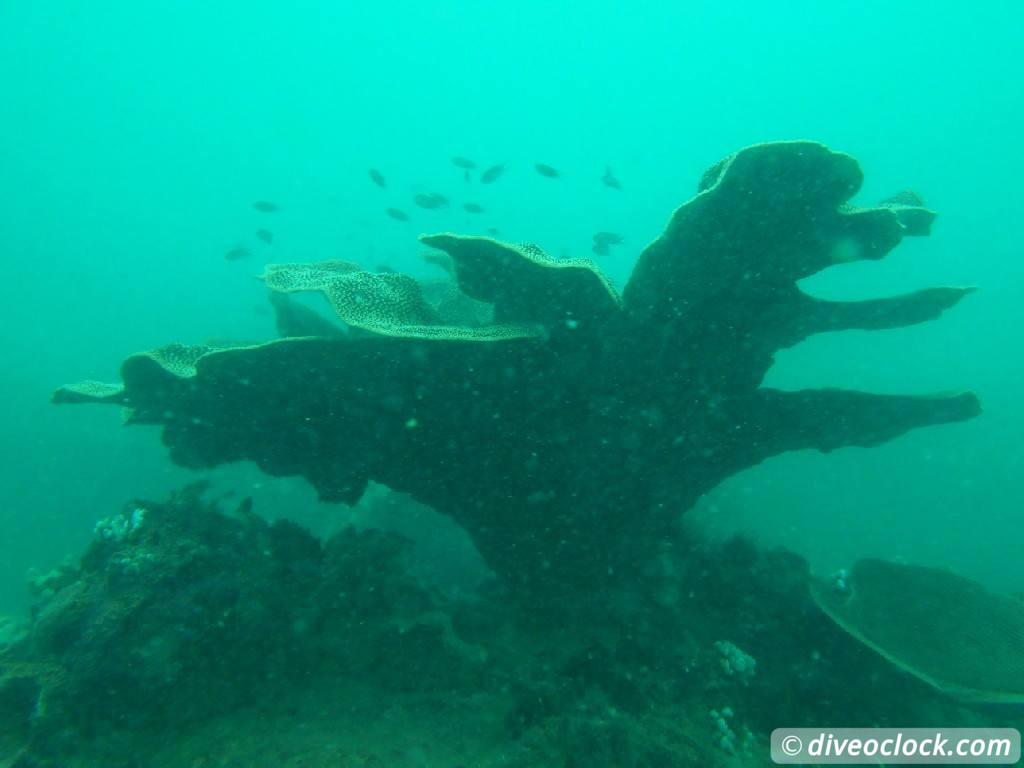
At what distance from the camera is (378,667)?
411cm

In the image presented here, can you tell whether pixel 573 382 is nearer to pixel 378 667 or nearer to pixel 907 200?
pixel 378 667

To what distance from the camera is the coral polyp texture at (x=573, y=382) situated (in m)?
3.53

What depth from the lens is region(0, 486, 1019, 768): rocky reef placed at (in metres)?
3.50

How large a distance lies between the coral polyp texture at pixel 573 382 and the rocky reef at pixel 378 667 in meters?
0.64

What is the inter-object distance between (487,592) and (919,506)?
28.3m

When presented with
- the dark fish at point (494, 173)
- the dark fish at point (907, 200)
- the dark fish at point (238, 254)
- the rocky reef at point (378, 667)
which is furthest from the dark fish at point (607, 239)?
the dark fish at point (238, 254)

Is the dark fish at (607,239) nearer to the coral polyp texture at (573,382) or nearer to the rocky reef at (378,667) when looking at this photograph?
the coral polyp texture at (573,382)

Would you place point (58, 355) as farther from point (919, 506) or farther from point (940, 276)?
point (940, 276)

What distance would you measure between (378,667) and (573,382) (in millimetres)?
2573

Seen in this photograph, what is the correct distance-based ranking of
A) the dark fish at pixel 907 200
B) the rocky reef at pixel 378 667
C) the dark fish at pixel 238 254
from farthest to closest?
1. the dark fish at pixel 238 254
2. the dark fish at pixel 907 200
3. the rocky reef at pixel 378 667

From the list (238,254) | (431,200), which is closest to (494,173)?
(431,200)

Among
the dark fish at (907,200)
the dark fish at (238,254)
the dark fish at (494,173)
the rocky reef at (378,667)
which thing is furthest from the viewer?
the dark fish at (238,254)

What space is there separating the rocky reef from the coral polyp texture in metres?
0.64

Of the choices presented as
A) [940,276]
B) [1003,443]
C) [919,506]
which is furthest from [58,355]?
[940,276]
